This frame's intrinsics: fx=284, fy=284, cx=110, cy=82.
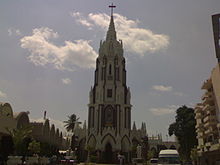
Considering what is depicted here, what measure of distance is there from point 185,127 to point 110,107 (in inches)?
1160

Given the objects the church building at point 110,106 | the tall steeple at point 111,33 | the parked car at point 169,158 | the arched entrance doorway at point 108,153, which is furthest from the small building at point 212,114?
the tall steeple at point 111,33

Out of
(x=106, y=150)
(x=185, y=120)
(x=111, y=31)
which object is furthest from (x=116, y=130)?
(x=111, y=31)

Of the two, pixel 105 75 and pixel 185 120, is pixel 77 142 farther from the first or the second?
pixel 185 120

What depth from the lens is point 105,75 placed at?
8606 centimetres

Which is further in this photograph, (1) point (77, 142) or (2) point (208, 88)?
(1) point (77, 142)

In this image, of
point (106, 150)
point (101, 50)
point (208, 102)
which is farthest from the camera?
point (101, 50)

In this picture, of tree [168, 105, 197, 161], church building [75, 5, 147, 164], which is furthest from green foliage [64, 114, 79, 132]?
tree [168, 105, 197, 161]

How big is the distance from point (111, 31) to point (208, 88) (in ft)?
177

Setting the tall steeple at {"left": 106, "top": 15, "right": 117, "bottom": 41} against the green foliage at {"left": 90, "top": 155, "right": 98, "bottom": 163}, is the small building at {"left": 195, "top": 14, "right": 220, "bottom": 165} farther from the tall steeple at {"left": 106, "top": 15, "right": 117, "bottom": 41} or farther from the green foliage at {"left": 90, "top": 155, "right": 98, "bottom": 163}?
the tall steeple at {"left": 106, "top": 15, "right": 117, "bottom": 41}

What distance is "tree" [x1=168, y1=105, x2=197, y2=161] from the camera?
57.0 m

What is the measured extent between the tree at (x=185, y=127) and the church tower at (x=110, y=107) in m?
21.8

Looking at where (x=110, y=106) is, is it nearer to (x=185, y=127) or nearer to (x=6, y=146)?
(x=185, y=127)

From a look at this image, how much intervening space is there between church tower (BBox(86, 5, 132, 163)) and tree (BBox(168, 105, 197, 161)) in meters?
21.8

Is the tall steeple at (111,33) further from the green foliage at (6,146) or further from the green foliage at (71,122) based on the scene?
the green foliage at (6,146)
